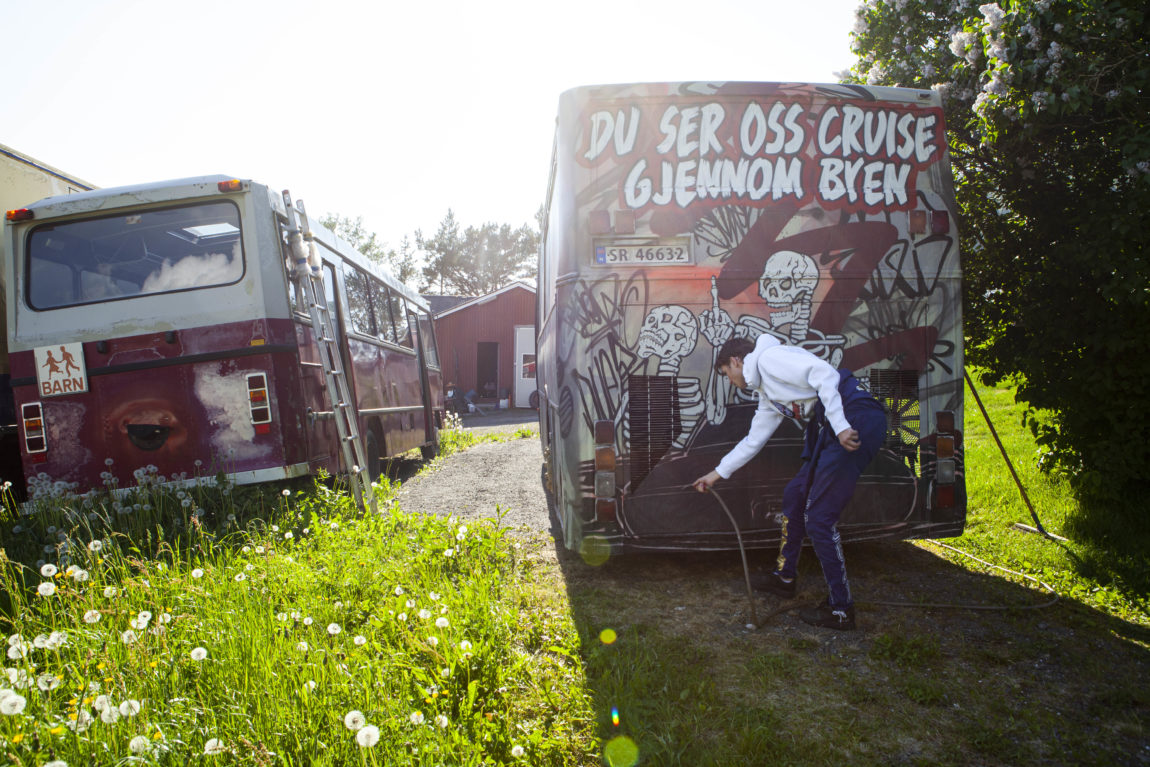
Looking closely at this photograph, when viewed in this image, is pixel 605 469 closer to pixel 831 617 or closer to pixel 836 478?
pixel 836 478

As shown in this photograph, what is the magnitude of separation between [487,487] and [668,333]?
4912 millimetres

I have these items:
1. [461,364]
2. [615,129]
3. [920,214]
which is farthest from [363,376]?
[461,364]

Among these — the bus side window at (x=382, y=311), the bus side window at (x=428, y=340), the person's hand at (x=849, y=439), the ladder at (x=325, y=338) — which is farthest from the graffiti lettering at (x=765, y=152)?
→ the bus side window at (x=428, y=340)

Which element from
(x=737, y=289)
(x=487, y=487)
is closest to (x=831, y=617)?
(x=737, y=289)

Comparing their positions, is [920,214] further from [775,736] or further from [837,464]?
[775,736]

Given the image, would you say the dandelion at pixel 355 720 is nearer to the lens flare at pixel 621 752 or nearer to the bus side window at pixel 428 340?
the lens flare at pixel 621 752

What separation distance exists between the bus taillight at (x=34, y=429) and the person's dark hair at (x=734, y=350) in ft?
19.0

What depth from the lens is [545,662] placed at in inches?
134

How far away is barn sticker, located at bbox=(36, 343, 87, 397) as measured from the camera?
5.76m

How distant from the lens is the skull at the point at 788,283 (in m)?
4.45

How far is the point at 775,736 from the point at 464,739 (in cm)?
123

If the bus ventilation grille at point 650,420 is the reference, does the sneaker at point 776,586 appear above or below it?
below

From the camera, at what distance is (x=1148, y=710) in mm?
2848

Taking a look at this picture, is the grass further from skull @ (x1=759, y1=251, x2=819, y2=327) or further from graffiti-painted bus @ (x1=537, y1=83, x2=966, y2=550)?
skull @ (x1=759, y1=251, x2=819, y2=327)
